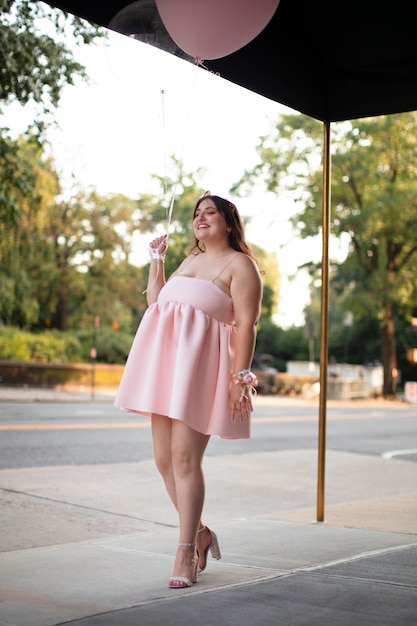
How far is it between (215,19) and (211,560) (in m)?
2.79

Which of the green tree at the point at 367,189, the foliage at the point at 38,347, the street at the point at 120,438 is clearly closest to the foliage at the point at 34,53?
the street at the point at 120,438

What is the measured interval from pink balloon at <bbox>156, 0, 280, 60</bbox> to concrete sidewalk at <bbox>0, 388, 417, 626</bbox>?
268cm

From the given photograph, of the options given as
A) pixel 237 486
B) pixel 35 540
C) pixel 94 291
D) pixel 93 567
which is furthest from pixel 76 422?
pixel 94 291

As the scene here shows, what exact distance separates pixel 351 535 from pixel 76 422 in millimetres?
10872

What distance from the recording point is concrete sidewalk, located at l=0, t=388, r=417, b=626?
10.8 feet

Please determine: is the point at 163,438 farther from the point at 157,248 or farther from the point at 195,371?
the point at 157,248

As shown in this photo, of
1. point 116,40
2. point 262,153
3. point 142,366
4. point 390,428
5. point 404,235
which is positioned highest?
point 262,153

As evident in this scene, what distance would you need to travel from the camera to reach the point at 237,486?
877 centimetres

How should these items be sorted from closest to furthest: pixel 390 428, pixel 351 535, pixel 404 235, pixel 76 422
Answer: pixel 351 535, pixel 76 422, pixel 390 428, pixel 404 235

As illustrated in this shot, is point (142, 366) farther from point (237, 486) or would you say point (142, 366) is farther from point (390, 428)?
point (390, 428)

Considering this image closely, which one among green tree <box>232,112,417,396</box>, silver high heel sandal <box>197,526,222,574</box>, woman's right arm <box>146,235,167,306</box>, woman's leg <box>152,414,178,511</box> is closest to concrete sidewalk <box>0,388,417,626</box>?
silver high heel sandal <box>197,526,222,574</box>

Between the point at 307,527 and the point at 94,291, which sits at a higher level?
the point at 94,291

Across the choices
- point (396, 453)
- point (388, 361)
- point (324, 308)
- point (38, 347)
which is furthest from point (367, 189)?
point (324, 308)

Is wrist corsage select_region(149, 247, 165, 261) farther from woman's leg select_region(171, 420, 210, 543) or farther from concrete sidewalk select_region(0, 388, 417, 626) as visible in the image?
concrete sidewalk select_region(0, 388, 417, 626)
